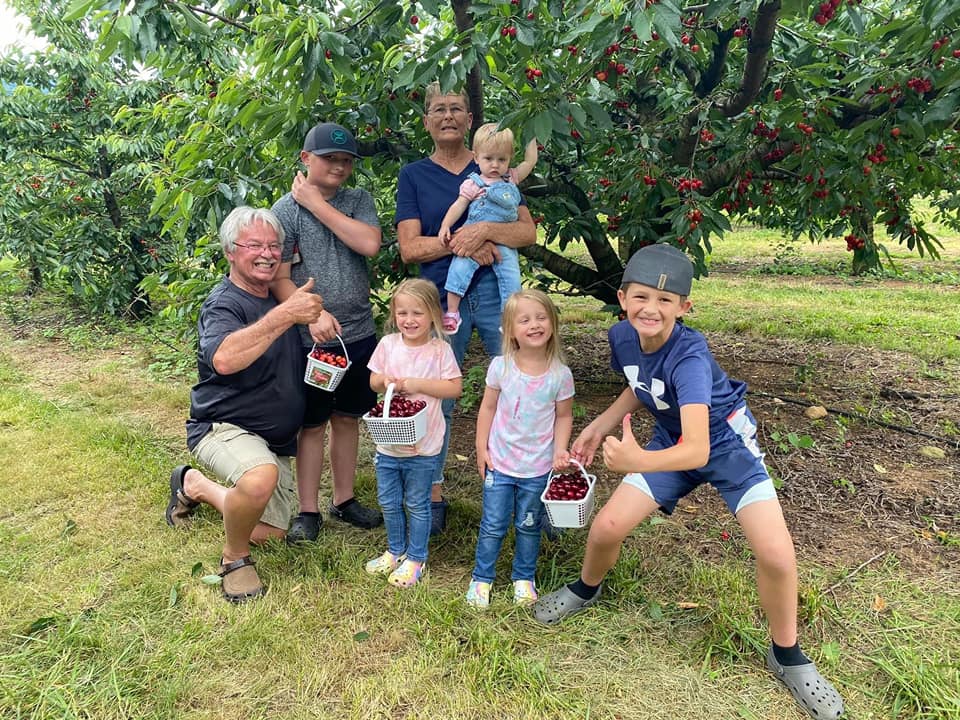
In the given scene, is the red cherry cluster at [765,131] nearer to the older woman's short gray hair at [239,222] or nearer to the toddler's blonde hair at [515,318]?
the toddler's blonde hair at [515,318]

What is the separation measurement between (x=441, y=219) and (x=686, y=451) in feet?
4.79

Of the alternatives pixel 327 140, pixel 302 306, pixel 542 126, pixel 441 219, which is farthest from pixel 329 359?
pixel 542 126

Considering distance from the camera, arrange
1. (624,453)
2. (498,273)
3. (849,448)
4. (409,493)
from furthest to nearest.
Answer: (849,448) → (498,273) → (409,493) → (624,453)

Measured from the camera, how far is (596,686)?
214 centimetres

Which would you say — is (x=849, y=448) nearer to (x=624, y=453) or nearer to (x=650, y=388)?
(x=650, y=388)

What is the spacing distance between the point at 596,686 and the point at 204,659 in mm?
1311

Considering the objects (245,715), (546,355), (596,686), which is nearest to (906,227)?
(546,355)

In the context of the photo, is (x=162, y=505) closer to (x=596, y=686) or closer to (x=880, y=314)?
(x=596, y=686)

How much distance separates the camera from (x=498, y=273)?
2809mm

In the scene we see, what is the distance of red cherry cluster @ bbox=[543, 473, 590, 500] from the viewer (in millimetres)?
2344

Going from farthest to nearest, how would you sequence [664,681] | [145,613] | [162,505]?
[162,505], [145,613], [664,681]

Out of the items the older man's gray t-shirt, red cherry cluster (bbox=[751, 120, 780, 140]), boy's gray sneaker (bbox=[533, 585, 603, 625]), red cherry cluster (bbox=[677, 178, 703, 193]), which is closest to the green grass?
boy's gray sneaker (bbox=[533, 585, 603, 625])

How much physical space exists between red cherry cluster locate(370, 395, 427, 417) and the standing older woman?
34 centimetres

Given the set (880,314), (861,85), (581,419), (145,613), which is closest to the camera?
(145,613)
